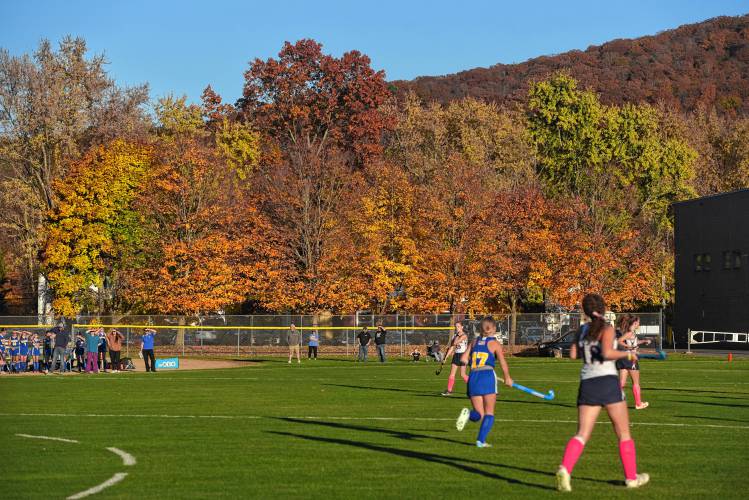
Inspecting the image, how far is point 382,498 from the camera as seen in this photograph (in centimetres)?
1199

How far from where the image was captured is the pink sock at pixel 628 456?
12289 mm

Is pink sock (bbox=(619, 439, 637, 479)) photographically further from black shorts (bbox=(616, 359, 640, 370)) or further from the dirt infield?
the dirt infield

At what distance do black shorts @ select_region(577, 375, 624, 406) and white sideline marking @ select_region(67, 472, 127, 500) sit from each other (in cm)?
551

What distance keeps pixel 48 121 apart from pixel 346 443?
53.2 m

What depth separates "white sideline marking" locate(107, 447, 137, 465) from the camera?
49.3 feet

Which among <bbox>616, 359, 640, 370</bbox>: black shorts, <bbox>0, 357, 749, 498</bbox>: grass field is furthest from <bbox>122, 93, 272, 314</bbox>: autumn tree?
<bbox>616, 359, 640, 370</bbox>: black shorts

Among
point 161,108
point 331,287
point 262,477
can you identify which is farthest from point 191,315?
point 262,477

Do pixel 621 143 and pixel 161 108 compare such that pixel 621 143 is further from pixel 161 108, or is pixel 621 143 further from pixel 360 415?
pixel 360 415

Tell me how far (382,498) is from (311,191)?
57.3 m

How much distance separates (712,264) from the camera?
70.1 meters

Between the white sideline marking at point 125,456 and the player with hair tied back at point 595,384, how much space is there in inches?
239

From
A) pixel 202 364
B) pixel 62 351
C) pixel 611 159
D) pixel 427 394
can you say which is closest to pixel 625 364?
pixel 427 394

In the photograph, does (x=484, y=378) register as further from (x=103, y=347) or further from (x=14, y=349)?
(x=14, y=349)

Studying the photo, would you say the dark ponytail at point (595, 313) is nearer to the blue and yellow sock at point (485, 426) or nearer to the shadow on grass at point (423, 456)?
the shadow on grass at point (423, 456)
